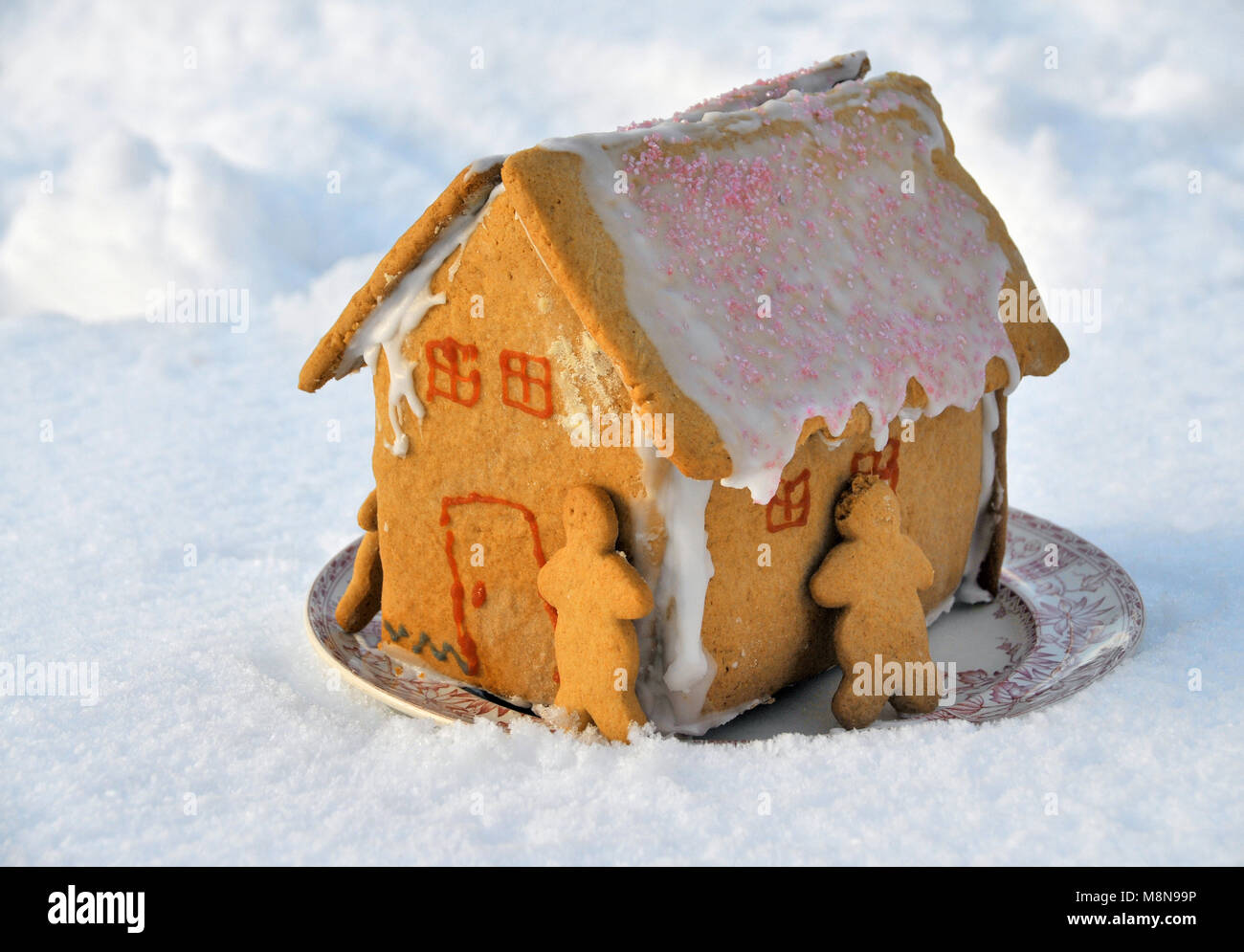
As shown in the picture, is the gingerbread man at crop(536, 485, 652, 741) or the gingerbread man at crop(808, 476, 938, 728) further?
the gingerbread man at crop(808, 476, 938, 728)

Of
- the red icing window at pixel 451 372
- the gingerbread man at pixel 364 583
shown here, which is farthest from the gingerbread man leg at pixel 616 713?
the gingerbread man at pixel 364 583

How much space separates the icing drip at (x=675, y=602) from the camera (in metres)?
3.17

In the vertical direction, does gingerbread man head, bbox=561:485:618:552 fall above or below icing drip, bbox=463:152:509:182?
below

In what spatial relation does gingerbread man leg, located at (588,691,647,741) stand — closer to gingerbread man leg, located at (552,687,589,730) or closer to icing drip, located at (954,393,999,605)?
gingerbread man leg, located at (552,687,589,730)

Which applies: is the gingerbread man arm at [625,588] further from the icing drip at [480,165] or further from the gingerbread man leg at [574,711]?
the icing drip at [480,165]

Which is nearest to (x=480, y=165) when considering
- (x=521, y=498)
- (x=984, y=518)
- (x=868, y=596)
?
(x=521, y=498)

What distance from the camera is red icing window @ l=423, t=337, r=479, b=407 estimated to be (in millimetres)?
3430

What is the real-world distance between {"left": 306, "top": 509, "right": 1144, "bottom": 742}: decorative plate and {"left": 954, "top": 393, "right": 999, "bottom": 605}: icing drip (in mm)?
48

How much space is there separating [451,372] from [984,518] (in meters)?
1.84

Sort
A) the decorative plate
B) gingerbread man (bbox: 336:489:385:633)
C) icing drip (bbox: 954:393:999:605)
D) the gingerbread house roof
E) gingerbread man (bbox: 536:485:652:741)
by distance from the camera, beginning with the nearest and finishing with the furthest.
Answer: the gingerbread house roof, gingerbread man (bbox: 536:485:652:741), the decorative plate, gingerbread man (bbox: 336:489:385:633), icing drip (bbox: 954:393:999:605)

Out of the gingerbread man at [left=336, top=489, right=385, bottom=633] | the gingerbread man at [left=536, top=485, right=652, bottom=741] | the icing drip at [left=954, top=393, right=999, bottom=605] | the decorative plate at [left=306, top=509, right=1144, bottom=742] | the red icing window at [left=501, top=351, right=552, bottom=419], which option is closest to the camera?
the gingerbread man at [left=536, top=485, right=652, bottom=741]

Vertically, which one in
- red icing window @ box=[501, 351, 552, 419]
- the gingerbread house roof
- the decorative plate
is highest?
the gingerbread house roof

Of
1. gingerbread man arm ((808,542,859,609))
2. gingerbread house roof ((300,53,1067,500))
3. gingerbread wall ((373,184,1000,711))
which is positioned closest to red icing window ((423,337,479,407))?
gingerbread wall ((373,184,1000,711))

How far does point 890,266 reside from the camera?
3.66 metres
